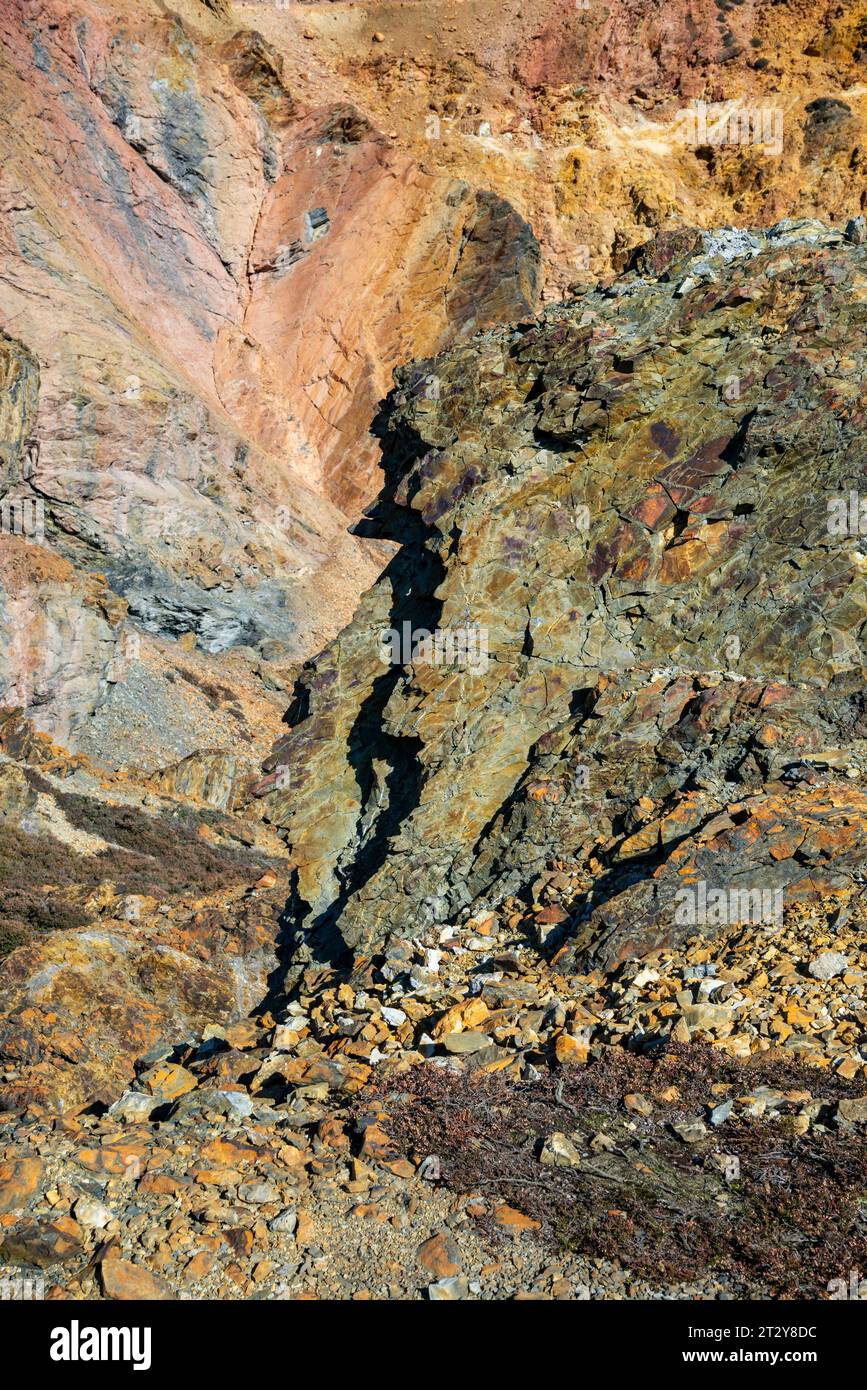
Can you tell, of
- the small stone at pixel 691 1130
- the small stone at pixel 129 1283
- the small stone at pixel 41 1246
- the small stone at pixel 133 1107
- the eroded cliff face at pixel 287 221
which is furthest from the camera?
the eroded cliff face at pixel 287 221

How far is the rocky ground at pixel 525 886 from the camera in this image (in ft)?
28.3

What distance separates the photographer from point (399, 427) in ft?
112

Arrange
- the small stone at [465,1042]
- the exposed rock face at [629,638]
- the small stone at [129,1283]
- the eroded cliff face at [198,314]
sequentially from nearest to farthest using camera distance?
the small stone at [129,1283], the small stone at [465,1042], the exposed rock face at [629,638], the eroded cliff face at [198,314]

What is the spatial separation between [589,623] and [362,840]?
7.22m

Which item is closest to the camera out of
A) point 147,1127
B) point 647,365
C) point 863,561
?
point 147,1127

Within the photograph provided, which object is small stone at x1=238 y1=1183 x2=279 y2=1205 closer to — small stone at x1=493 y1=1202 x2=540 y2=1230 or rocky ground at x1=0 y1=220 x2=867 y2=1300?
rocky ground at x1=0 y1=220 x2=867 y2=1300

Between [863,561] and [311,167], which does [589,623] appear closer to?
[863,561]

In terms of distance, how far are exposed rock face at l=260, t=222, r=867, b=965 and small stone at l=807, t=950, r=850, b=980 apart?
1.57m

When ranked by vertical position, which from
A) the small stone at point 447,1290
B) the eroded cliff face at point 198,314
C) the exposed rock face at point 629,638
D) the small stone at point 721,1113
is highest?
the eroded cliff face at point 198,314

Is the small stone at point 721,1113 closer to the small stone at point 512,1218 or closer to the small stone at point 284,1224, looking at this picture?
the small stone at point 512,1218

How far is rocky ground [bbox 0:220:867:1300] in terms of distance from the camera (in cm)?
862

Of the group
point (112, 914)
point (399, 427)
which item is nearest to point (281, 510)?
point (399, 427)

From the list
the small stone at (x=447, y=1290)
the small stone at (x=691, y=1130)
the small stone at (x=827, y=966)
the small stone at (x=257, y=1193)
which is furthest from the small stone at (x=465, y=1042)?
the small stone at (x=447, y=1290)

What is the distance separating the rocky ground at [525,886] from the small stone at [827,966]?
4 centimetres
